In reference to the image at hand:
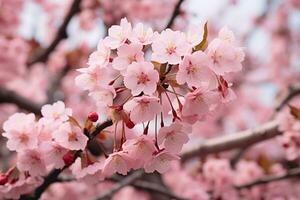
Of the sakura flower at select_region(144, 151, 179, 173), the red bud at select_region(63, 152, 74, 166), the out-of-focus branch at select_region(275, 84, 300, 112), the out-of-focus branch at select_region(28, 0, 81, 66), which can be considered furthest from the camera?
the out-of-focus branch at select_region(28, 0, 81, 66)

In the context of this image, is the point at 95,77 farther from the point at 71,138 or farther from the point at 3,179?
the point at 3,179

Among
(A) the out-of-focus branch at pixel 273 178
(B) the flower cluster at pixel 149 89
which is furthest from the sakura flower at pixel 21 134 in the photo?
(A) the out-of-focus branch at pixel 273 178

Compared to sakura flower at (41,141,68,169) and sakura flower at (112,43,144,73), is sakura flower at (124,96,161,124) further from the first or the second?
sakura flower at (41,141,68,169)

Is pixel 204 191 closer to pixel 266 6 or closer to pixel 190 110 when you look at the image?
pixel 190 110

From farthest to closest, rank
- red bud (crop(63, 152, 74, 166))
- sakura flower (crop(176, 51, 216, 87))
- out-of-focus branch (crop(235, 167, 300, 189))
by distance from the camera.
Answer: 1. out-of-focus branch (crop(235, 167, 300, 189))
2. red bud (crop(63, 152, 74, 166))
3. sakura flower (crop(176, 51, 216, 87))

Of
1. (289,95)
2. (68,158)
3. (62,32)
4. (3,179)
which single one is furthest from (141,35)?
(62,32)

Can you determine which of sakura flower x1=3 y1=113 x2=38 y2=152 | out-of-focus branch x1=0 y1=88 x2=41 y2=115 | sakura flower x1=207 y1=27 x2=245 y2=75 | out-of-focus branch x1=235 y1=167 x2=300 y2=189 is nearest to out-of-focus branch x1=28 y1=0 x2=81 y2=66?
out-of-focus branch x1=0 y1=88 x2=41 y2=115
